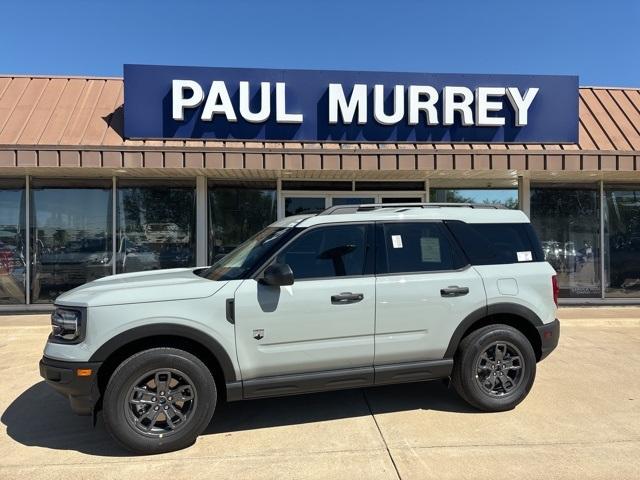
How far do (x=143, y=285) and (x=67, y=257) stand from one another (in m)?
6.23

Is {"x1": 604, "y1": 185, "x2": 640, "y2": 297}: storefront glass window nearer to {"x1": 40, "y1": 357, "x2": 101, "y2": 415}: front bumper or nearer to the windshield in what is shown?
the windshield

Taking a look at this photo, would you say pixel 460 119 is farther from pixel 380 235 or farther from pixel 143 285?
pixel 143 285

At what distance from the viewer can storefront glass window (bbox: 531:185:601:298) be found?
10250mm

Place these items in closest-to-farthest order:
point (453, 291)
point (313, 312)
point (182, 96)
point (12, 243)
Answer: point (313, 312)
point (453, 291)
point (182, 96)
point (12, 243)

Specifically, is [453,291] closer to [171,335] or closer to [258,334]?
[258,334]

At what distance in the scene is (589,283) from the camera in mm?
10398

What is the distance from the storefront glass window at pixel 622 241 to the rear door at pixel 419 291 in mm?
7181

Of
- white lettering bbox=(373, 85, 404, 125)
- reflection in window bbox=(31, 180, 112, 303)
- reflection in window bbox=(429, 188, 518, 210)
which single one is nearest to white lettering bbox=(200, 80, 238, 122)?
white lettering bbox=(373, 85, 404, 125)

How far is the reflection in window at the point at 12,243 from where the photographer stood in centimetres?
934

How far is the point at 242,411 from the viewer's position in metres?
4.82

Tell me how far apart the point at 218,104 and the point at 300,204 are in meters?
2.58

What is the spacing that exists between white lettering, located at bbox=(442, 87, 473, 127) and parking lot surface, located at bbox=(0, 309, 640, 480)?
15.1 ft

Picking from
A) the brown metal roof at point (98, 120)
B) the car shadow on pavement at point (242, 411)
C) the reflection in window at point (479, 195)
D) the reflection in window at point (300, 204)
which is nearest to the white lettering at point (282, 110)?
the brown metal roof at point (98, 120)

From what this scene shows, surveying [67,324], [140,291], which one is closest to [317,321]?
[140,291]
